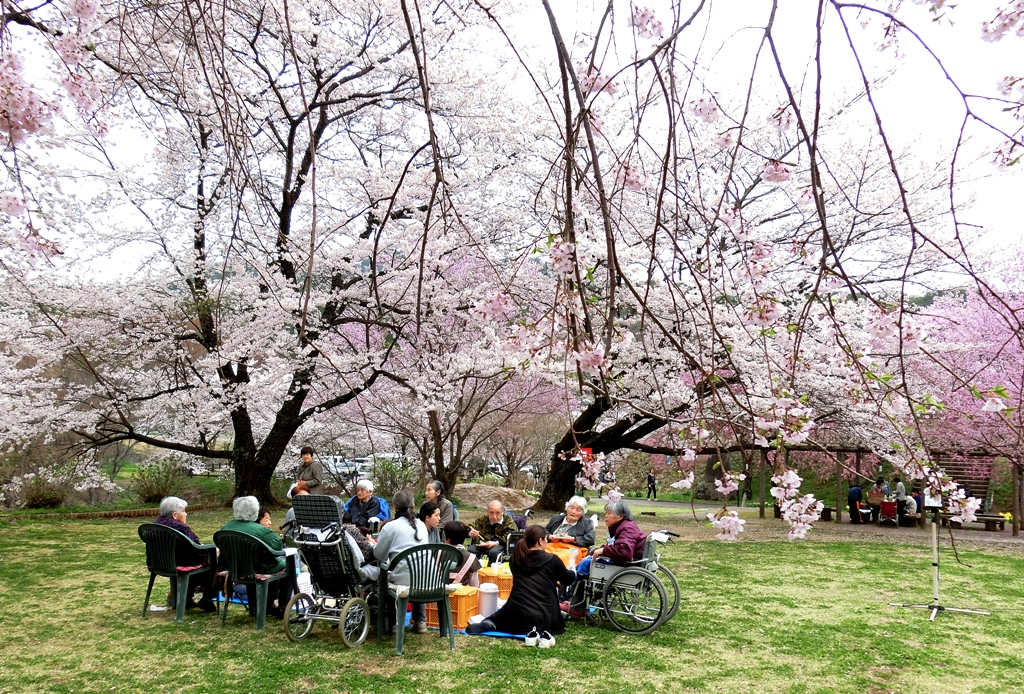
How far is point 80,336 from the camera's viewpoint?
1093cm

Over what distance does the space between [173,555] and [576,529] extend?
10.0 ft

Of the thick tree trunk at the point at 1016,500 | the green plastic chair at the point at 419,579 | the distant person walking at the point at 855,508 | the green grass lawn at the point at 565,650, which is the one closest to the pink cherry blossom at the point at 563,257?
the green grass lawn at the point at 565,650

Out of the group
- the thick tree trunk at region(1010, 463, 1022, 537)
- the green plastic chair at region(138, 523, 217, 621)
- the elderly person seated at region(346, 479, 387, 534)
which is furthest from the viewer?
the thick tree trunk at region(1010, 463, 1022, 537)

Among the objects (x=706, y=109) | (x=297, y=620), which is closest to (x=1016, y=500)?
(x=297, y=620)

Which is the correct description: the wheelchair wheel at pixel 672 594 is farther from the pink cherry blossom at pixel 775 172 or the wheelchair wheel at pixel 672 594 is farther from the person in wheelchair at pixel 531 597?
the pink cherry blossom at pixel 775 172

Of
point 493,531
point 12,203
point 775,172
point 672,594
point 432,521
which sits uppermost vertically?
point 775,172

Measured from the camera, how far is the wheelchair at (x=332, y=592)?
451cm

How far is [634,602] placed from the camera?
5.13 meters

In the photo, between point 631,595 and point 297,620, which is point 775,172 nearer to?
point 631,595

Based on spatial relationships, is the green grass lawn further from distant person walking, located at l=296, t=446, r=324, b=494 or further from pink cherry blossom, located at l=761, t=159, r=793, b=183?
pink cherry blossom, located at l=761, t=159, r=793, b=183

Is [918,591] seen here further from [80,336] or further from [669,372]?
[80,336]

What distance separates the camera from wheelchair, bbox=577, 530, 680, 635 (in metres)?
5.04

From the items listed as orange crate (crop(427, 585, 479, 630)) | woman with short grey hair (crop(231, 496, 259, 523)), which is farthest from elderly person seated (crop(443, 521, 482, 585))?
woman with short grey hair (crop(231, 496, 259, 523))

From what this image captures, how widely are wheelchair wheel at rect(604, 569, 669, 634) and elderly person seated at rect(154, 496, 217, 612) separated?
2.77 m
